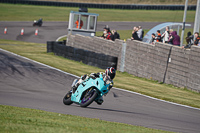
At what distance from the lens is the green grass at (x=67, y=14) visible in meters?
50.8

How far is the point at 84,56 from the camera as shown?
2105cm

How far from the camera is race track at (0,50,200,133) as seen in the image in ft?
29.1

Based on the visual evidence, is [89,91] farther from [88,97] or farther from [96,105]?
[96,105]

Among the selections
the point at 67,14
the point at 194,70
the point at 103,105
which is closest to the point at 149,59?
the point at 194,70

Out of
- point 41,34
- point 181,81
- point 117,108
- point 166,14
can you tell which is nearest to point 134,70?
point 181,81

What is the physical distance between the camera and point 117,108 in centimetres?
1038

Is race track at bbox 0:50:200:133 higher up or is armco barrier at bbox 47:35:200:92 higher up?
armco barrier at bbox 47:35:200:92

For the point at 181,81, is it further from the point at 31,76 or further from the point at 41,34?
the point at 41,34

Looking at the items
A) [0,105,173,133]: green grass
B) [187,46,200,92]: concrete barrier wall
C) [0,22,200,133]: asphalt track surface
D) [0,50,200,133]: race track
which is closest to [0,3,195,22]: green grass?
[0,22,200,133]: asphalt track surface

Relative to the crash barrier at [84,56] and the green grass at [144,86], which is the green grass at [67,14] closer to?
the crash barrier at [84,56]

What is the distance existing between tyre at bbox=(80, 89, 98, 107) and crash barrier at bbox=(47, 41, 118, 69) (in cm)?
916

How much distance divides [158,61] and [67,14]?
41397 mm

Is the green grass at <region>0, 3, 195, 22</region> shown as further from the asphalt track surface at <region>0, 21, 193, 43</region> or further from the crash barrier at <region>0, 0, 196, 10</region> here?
the asphalt track surface at <region>0, 21, 193, 43</region>

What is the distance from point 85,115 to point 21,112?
1.69 meters
